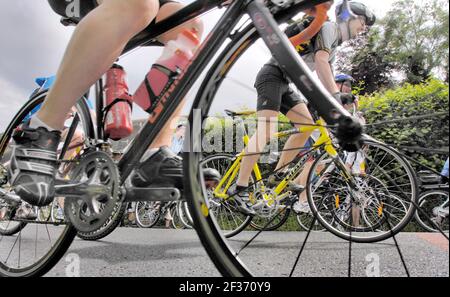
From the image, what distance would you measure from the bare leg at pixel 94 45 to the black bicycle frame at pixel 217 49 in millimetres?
177

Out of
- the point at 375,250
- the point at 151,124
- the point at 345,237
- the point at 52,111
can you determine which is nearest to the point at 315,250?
the point at 375,250

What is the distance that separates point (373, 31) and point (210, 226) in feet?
8.49

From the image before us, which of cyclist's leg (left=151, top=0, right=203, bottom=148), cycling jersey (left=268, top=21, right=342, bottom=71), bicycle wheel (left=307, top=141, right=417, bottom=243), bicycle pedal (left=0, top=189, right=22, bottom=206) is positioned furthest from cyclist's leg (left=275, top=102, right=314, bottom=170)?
bicycle pedal (left=0, top=189, right=22, bottom=206)

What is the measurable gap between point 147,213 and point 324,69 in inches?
160

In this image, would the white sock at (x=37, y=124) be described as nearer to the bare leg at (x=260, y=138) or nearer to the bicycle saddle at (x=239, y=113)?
the bare leg at (x=260, y=138)

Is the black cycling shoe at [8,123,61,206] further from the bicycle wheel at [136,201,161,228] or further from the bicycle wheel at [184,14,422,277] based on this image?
the bicycle wheel at [136,201,161,228]

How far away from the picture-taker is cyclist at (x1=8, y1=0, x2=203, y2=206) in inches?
46.8

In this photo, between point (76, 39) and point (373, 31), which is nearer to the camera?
point (76, 39)

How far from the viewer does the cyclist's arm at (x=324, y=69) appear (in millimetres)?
2339

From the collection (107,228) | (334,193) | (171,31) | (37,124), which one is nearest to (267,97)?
(171,31)

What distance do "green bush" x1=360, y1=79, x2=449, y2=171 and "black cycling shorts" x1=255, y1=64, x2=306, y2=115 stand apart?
602 mm

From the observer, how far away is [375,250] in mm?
2172

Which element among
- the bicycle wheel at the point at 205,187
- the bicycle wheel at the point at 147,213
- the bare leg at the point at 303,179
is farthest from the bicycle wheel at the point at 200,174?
the bicycle wheel at the point at 147,213
